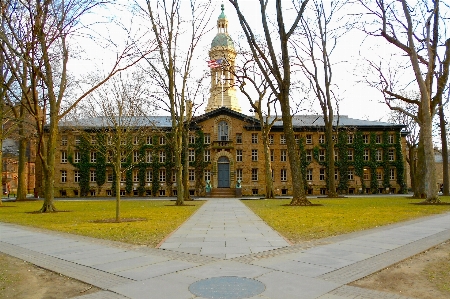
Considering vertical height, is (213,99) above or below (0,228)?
above

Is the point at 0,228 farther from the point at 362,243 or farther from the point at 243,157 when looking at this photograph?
the point at 243,157

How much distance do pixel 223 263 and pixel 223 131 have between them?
4438 cm

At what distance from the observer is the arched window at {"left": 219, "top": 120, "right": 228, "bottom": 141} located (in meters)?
51.5

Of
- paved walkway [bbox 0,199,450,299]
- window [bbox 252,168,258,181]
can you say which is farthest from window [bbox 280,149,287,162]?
paved walkway [bbox 0,199,450,299]

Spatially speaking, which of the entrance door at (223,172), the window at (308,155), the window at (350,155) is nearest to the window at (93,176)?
the entrance door at (223,172)

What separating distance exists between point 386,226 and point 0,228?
44.7ft

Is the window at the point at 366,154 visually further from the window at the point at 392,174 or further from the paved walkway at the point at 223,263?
the paved walkway at the point at 223,263

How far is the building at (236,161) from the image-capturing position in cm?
5088

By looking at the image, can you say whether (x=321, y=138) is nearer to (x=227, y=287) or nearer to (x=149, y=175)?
(x=149, y=175)

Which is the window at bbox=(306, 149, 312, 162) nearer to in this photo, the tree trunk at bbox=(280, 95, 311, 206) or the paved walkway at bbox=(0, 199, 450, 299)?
the tree trunk at bbox=(280, 95, 311, 206)

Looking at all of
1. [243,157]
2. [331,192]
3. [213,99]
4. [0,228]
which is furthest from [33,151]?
[0,228]

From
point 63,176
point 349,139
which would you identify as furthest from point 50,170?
point 349,139

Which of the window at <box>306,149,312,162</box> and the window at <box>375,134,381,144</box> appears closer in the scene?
the window at <box>306,149,312,162</box>

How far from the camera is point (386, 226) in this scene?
512 inches
